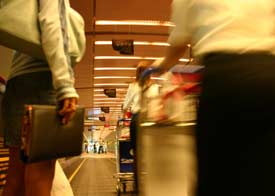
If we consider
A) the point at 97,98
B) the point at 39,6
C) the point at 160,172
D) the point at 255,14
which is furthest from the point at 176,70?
the point at 97,98

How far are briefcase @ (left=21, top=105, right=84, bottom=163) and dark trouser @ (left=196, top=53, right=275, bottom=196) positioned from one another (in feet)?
2.36

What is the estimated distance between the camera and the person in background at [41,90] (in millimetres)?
1782

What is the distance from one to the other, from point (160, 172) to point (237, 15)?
2.91 feet

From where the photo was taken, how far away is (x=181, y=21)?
149 cm

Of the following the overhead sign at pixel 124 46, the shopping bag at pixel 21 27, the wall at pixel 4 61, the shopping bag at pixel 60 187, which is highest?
the overhead sign at pixel 124 46

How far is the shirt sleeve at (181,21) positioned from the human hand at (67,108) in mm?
510

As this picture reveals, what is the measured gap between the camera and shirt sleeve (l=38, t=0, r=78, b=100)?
1772 millimetres

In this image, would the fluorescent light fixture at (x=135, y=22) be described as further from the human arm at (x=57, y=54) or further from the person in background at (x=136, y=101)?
the human arm at (x=57, y=54)

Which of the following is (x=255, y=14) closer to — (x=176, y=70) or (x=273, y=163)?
(x=273, y=163)

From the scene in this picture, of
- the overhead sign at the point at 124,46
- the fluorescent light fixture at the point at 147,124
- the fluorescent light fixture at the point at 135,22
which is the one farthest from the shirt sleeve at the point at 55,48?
the overhead sign at the point at 124,46

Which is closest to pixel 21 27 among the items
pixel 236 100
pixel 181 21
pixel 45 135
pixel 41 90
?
pixel 41 90

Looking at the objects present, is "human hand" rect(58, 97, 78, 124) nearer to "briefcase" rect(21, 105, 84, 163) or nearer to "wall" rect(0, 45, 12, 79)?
"briefcase" rect(21, 105, 84, 163)

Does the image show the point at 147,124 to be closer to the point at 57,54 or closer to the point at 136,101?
the point at 57,54

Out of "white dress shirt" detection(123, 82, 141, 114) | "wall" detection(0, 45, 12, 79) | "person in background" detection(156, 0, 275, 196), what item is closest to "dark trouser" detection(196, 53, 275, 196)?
"person in background" detection(156, 0, 275, 196)
